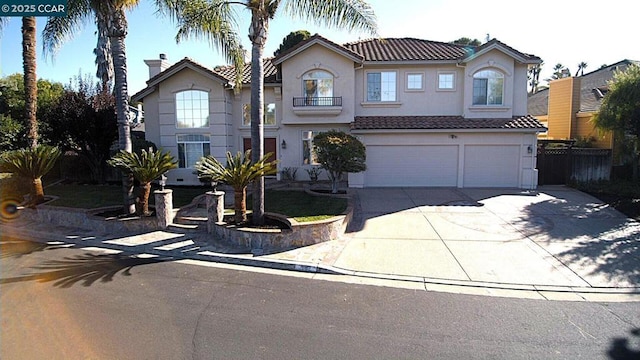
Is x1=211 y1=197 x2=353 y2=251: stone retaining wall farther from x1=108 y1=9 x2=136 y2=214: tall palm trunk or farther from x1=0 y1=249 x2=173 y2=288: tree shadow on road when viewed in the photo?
x1=108 y1=9 x2=136 y2=214: tall palm trunk

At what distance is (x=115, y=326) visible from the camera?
5.01 meters

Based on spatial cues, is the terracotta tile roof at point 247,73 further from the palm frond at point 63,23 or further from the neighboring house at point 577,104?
the neighboring house at point 577,104

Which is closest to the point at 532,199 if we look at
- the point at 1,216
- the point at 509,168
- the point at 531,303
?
the point at 509,168

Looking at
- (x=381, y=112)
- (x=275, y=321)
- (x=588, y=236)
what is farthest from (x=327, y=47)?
(x=275, y=321)

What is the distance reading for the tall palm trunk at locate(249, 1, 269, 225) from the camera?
31.9ft

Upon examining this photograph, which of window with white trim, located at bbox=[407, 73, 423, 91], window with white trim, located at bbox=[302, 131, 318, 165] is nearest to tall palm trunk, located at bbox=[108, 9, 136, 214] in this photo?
window with white trim, located at bbox=[302, 131, 318, 165]

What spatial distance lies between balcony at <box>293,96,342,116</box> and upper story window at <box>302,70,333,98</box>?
26 centimetres

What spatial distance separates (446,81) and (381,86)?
10.4ft

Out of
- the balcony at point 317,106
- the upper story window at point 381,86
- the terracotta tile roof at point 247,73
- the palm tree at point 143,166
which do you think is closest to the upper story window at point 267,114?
the terracotta tile roof at point 247,73

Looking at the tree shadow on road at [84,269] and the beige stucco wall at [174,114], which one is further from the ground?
the beige stucco wall at [174,114]

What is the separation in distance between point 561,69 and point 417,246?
233 feet

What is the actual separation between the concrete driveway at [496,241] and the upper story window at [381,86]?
19.4 ft

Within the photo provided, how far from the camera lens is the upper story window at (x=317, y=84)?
17.8 m

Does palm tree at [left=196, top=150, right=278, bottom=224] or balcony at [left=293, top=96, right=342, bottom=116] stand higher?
balcony at [left=293, top=96, right=342, bottom=116]
